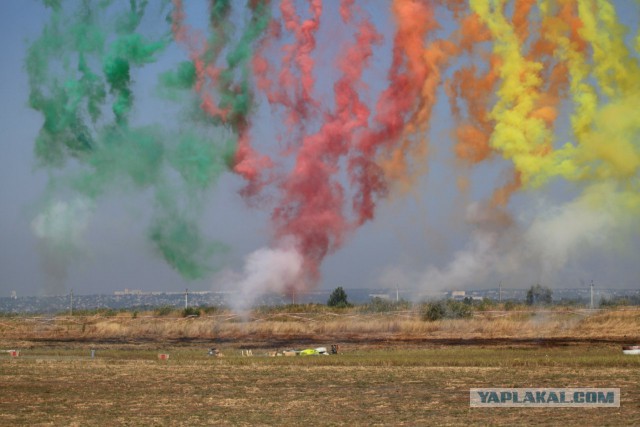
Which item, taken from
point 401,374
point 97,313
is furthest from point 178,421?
point 97,313

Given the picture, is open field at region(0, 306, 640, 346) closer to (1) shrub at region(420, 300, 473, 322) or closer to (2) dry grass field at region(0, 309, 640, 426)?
(2) dry grass field at region(0, 309, 640, 426)

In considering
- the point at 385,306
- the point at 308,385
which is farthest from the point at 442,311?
the point at 308,385

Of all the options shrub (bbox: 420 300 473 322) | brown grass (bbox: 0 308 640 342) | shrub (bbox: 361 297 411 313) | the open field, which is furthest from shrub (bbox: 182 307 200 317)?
shrub (bbox: 420 300 473 322)

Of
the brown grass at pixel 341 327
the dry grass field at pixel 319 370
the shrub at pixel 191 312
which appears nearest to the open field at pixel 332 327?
the brown grass at pixel 341 327

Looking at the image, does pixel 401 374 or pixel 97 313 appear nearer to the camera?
pixel 401 374

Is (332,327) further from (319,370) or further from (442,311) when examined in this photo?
(319,370)

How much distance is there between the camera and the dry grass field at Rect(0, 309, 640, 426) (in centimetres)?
2409

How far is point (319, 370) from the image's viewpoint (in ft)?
115

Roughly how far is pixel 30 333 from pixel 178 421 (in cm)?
4400

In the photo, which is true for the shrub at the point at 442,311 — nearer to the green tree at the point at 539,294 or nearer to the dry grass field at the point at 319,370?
the dry grass field at the point at 319,370

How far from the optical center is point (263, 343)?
52.0 metres

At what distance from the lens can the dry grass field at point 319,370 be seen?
24094 millimetres

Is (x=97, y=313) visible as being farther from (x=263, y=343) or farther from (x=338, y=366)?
(x=338, y=366)

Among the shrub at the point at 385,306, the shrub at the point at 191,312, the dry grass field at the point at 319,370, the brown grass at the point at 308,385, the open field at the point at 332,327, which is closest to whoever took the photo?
the brown grass at the point at 308,385
